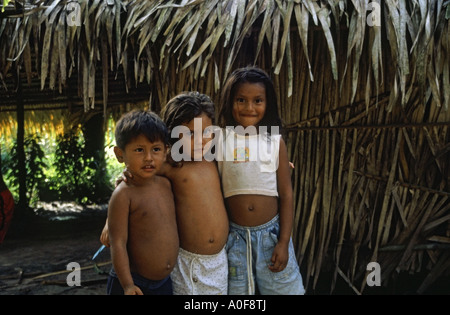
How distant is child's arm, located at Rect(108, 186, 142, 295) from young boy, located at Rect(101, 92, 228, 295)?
0.21 meters

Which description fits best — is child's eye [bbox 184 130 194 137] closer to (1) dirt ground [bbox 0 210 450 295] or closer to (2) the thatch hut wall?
(2) the thatch hut wall

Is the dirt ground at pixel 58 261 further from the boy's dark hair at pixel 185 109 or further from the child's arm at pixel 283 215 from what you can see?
the boy's dark hair at pixel 185 109

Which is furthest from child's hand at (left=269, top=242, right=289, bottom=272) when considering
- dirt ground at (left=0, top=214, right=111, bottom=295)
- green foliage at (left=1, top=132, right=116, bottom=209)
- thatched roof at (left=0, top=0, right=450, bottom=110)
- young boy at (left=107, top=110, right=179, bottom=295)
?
green foliage at (left=1, top=132, right=116, bottom=209)

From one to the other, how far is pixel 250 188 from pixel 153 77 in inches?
61.5

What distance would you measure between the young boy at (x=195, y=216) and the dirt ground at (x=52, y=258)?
5.74 feet

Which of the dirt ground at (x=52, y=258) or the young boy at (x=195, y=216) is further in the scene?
the dirt ground at (x=52, y=258)

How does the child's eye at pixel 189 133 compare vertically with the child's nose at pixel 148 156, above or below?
above

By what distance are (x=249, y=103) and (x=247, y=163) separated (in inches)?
11.6

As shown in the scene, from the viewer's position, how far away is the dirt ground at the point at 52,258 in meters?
3.45

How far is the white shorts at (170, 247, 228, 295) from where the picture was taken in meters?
1.86

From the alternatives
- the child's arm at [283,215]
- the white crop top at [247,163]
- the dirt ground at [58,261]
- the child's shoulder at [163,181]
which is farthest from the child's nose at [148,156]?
the dirt ground at [58,261]
